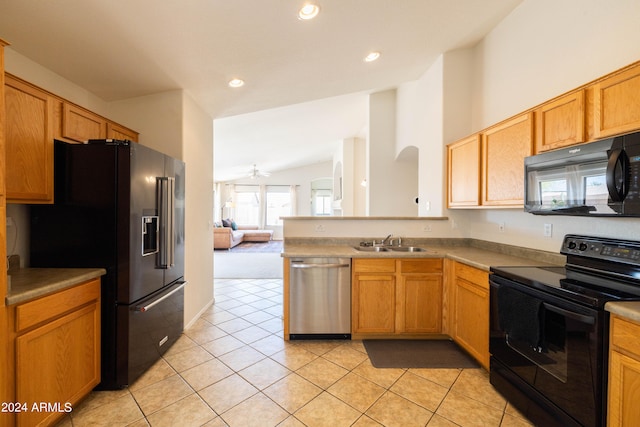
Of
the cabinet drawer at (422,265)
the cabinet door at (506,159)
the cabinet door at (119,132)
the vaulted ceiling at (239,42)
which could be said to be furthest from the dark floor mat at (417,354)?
the cabinet door at (119,132)

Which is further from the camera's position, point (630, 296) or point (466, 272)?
point (466, 272)

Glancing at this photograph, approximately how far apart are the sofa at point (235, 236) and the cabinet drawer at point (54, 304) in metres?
6.74

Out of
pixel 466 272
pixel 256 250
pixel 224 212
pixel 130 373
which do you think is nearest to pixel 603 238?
pixel 466 272

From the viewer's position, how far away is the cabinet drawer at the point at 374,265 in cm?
266

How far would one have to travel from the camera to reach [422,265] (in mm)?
2676

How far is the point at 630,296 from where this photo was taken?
130cm

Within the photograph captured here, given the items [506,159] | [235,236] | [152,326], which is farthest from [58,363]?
[235,236]

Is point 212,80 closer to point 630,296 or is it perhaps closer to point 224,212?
point 630,296

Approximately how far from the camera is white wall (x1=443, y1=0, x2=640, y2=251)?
1.75m

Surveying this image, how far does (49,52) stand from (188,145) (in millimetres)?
1214

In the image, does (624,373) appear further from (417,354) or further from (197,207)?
(197,207)

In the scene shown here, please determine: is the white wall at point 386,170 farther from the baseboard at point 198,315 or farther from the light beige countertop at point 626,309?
the light beige countertop at point 626,309

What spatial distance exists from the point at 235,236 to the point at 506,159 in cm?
821

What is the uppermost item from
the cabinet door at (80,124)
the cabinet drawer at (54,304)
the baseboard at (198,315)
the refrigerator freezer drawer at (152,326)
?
the cabinet door at (80,124)
